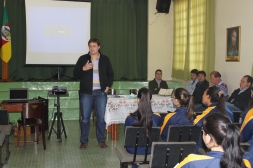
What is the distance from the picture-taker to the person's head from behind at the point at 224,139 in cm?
170

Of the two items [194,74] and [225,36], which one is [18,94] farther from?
[225,36]

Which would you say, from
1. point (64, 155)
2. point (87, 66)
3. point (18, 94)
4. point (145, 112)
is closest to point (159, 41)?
point (18, 94)

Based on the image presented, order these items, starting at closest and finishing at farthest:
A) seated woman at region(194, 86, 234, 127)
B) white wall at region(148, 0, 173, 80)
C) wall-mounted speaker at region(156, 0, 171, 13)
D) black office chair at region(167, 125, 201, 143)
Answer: black office chair at region(167, 125, 201, 143) → seated woman at region(194, 86, 234, 127) → wall-mounted speaker at region(156, 0, 171, 13) → white wall at region(148, 0, 173, 80)

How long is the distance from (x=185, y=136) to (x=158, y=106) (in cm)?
256

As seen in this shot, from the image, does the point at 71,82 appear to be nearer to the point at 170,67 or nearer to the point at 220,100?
the point at 170,67

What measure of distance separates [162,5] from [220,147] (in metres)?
6.94

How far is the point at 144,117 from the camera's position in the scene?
3.45 metres

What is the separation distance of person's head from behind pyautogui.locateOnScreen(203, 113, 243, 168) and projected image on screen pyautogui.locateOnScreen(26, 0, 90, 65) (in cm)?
651

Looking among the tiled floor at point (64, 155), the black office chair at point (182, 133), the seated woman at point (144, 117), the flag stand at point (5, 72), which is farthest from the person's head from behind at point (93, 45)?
the flag stand at point (5, 72)

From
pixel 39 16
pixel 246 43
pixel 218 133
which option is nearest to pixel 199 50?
pixel 246 43

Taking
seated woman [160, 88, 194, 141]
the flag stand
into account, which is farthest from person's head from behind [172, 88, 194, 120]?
the flag stand

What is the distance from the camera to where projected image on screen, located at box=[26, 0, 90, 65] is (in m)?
7.87

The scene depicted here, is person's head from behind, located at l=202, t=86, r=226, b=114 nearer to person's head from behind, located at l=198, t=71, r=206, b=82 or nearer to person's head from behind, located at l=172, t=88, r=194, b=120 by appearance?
person's head from behind, located at l=172, t=88, r=194, b=120

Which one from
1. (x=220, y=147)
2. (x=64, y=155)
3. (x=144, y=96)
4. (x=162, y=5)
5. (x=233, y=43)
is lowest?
(x=64, y=155)
